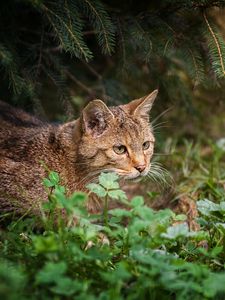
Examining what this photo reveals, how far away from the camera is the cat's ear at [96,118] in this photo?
3484 millimetres

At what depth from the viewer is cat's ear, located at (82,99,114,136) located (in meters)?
3.48

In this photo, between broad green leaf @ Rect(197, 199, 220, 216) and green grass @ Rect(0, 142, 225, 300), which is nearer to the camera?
green grass @ Rect(0, 142, 225, 300)

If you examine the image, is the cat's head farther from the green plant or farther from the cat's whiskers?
the green plant

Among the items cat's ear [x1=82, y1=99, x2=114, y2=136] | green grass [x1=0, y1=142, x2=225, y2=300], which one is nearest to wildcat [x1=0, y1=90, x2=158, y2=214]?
cat's ear [x1=82, y1=99, x2=114, y2=136]

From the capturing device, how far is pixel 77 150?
3609mm

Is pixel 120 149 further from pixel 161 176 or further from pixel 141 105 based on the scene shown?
pixel 161 176

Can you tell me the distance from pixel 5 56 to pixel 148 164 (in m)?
1.27

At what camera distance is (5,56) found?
349cm

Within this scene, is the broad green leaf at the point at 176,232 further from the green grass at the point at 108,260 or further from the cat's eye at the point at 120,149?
the cat's eye at the point at 120,149

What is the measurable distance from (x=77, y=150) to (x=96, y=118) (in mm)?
268

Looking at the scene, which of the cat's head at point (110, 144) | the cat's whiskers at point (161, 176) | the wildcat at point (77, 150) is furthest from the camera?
the cat's whiskers at point (161, 176)

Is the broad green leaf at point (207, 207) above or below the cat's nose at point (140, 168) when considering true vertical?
below

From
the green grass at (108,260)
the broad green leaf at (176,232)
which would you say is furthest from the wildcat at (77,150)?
the broad green leaf at (176,232)

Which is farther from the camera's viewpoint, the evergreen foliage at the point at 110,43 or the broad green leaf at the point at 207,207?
the evergreen foliage at the point at 110,43
